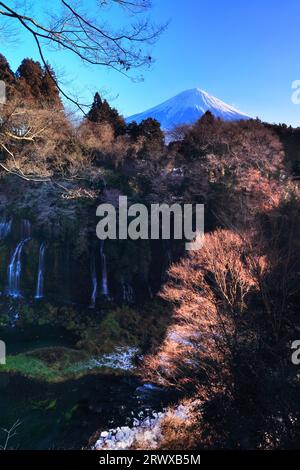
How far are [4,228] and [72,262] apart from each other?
4.87m

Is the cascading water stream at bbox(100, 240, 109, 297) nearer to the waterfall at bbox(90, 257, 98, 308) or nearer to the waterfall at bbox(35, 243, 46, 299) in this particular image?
the waterfall at bbox(90, 257, 98, 308)

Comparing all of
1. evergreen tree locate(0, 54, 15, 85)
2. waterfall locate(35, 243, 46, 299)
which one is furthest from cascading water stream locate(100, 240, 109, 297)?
evergreen tree locate(0, 54, 15, 85)

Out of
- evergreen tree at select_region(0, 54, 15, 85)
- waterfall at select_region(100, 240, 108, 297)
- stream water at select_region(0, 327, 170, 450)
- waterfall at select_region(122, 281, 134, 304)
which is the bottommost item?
stream water at select_region(0, 327, 170, 450)

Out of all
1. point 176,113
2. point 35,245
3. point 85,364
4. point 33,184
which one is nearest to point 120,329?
point 85,364

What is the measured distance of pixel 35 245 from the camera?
16.6 meters

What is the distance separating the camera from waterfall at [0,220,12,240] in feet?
57.0

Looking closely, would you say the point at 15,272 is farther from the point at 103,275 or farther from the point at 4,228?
the point at 103,275

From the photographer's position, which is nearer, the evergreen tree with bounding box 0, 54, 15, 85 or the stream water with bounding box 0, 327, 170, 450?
the stream water with bounding box 0, 327, 170, 450

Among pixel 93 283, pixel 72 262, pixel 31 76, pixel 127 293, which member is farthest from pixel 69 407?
pixel 31 76

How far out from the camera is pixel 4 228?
1753 centimetres

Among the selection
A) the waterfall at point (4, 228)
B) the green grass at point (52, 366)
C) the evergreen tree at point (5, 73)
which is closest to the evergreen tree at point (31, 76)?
the evergreen tree at point (5, 73)

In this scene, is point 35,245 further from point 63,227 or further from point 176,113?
point 176,113

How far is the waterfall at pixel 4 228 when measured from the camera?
1736 centimetres

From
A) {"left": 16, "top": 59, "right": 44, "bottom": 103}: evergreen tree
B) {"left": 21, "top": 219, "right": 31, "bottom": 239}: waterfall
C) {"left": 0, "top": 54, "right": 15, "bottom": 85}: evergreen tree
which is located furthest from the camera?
{"left": 16, "top": 59, "right": 44, "bottom": 103}: evergreen tree
